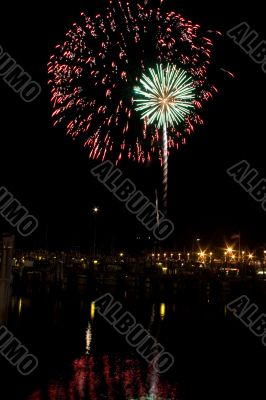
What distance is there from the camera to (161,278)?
34.5 m

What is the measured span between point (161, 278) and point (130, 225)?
65.0 meters

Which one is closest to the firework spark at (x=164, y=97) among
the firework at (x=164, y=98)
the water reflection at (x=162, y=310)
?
the firework at (x=164, y=98)

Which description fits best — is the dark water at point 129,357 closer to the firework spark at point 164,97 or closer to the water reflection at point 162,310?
the water reflection at point 162,310

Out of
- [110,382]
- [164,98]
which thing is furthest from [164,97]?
[110,382]

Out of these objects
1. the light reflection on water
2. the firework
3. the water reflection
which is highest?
the firework

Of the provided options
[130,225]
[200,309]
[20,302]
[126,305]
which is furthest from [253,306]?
[130,225]

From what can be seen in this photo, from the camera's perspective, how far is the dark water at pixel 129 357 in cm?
1009

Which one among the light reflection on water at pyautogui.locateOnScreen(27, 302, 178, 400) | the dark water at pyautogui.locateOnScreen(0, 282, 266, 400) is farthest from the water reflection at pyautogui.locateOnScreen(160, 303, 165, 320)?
the light reflection on water at pyautogui.locateOnScreen(27, 302, 178, 400)

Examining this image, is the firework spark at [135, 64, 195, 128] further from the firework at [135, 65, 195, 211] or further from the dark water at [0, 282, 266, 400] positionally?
the dark water at [0, 282, 266, 400]

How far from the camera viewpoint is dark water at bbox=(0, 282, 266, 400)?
10.1 meters

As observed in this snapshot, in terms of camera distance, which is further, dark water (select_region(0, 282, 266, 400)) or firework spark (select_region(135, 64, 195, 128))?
firework spark (select_region(135, 64, 195, 128))

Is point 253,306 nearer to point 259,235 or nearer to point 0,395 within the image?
point 0,395

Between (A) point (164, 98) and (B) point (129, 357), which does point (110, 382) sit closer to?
(B) point (129, 357)

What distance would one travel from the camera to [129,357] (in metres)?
13.2
